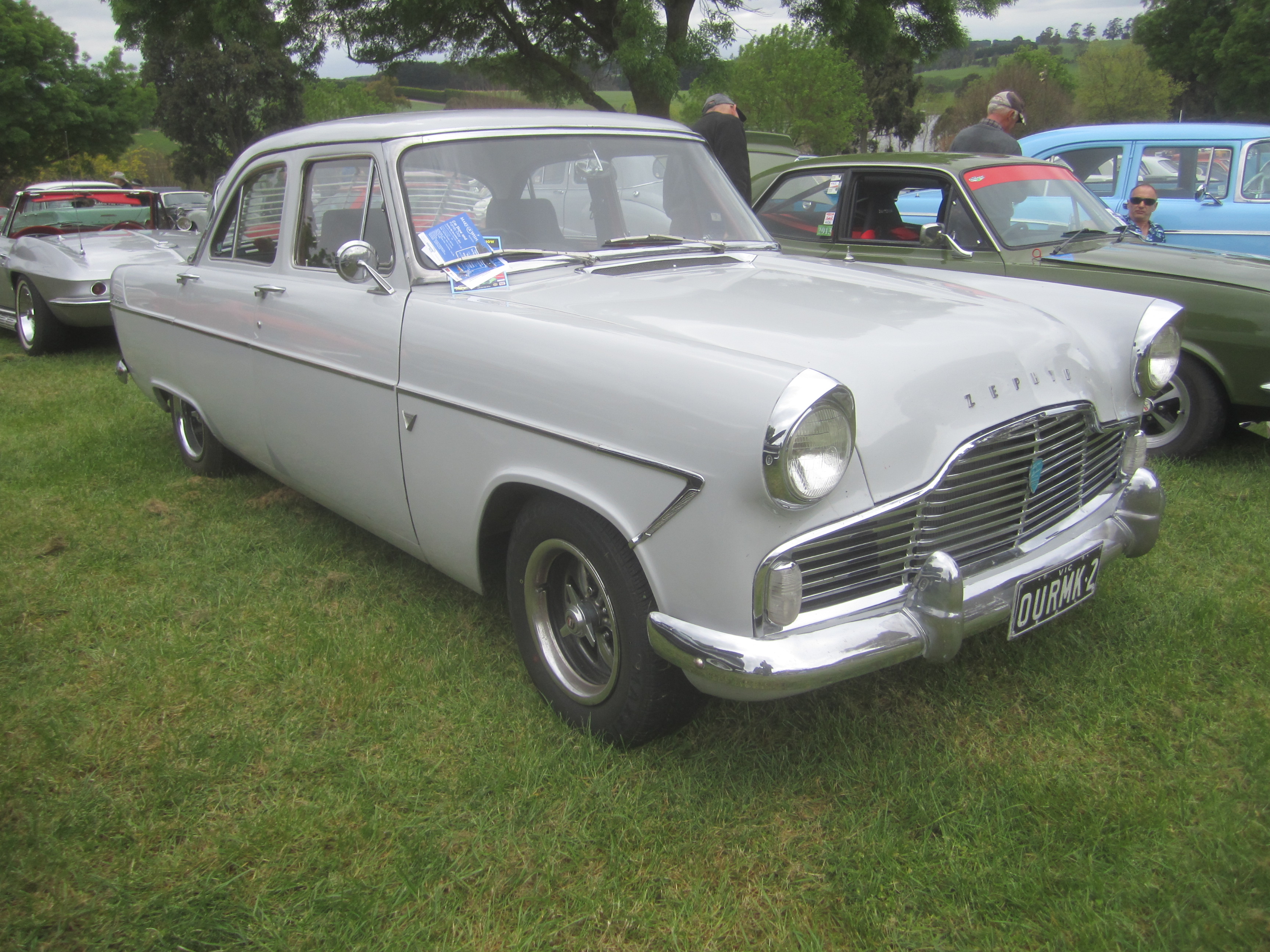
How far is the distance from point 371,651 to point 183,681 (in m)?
0.55

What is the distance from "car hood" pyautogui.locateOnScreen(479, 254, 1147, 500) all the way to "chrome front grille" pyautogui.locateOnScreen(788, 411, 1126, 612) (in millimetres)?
58

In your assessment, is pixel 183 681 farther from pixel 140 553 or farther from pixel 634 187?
pixel 634 187

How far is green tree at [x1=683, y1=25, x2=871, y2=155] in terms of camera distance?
42.5 metres

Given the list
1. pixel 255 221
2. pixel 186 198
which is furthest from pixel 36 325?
pixel 186 198

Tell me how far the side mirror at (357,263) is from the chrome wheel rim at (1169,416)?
3.50 m

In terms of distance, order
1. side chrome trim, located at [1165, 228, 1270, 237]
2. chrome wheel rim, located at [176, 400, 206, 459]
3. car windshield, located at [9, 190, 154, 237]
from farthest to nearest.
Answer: car windshield, located at [9, 190, 154, 237]
side chrome trim, located at [1165, 228, 1270, 237]
chrome wheel rim, located at [176, 400, 206, 459]

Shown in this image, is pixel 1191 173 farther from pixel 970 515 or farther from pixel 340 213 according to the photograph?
pixel 340 213

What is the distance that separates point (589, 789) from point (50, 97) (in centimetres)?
3792

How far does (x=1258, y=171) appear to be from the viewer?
6.99 meters

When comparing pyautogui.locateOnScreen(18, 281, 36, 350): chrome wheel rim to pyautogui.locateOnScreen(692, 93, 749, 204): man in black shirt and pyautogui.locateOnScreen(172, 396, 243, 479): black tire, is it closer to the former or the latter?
pyautogui.locateOnScreen(172, 396, 243, 479): black tire

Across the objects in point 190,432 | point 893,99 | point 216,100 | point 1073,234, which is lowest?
point 190,432

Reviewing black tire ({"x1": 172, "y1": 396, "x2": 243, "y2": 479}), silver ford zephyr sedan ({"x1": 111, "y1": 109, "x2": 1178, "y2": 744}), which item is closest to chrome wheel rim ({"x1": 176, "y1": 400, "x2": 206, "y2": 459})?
black tire ({"x1": 172, "y1": 396, "x2": 243, "y2": 479})

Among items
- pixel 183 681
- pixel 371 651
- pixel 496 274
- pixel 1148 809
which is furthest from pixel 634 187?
pixel 1148 809

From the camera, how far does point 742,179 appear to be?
6.23 metres
